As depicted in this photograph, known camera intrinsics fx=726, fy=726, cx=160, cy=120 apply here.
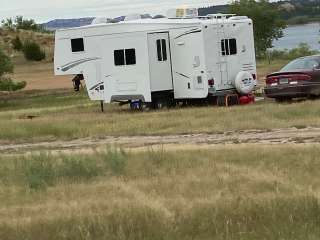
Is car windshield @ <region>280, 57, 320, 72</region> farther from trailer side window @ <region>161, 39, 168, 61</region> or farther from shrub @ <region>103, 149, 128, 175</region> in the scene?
shrub @ <region>103, 149, 128, 175</region>

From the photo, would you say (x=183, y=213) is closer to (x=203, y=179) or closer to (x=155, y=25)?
(x=203, y=179)

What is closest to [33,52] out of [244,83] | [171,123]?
[244,83]

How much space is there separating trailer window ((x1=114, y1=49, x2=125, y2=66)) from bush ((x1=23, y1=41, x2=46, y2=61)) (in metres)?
45.3

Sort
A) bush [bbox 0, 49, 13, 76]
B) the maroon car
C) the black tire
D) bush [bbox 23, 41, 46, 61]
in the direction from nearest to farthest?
the maroon car, the black tire, bush [bbox 0, 49, 13, 76], bush [bbox 23, 41, 46, 61]

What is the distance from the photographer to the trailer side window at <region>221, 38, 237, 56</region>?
71.2ft

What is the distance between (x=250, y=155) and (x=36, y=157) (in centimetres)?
310

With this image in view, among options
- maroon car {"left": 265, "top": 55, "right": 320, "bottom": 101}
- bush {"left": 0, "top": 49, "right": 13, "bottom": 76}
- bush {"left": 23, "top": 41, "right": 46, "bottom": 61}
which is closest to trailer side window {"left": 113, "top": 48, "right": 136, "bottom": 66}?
maroon car {"left": 265, "top": 55, "right": 320, "bottom": 101}

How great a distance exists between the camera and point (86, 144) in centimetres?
1510

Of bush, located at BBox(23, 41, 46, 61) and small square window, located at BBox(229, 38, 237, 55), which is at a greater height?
bush, located at BBox(23, 41, 46, 61)

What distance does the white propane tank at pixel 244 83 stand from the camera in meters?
21.9

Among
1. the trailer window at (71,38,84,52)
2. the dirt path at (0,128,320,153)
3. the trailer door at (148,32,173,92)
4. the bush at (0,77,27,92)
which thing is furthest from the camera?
the bush at (0,77,27,92)

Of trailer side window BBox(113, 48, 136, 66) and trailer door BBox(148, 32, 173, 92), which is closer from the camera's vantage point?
trailer door BBox(148, 32, 173, 92)

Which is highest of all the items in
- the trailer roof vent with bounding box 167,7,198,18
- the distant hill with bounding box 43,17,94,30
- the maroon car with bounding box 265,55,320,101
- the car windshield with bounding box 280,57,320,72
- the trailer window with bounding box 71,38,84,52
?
the distant hill with bounding box 43,17,94,30

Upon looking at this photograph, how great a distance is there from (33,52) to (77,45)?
4216 centimetres
